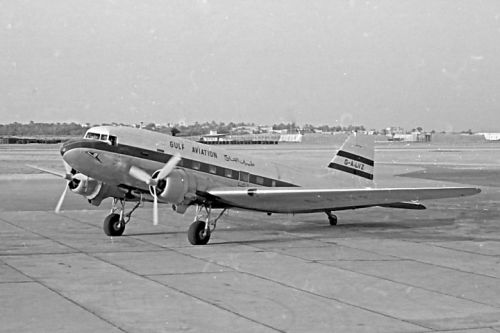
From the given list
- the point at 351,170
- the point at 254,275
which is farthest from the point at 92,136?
the point at 351,170

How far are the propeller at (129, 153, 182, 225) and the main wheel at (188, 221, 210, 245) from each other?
1.09 metres

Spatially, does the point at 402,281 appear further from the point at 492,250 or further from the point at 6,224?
the point at 6,224

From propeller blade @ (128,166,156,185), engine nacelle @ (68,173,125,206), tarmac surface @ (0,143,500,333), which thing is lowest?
tarmac surface @ (0,143,500,333)

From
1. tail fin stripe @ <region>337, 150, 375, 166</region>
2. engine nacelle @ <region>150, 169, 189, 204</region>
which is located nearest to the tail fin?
tail fin stripe @ <region>337, 150, 375, 166</region>

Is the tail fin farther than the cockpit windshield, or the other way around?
the tail fin

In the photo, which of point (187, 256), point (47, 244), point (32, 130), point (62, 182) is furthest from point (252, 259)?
point (32, 130)

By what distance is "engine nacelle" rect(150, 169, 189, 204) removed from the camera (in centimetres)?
2117

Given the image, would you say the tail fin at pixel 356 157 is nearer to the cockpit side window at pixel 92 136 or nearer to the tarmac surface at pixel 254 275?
the tarmac surface at pixel 254 275

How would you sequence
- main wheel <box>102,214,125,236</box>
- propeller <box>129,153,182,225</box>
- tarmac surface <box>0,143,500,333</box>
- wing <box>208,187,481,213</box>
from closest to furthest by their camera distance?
tarmac surface <box>0,143,500,333</box>
propeller <box>129,153,182,225</box>
wing <box>208,187,481,213</box>
main wheel <box>102,214,125,236</box>

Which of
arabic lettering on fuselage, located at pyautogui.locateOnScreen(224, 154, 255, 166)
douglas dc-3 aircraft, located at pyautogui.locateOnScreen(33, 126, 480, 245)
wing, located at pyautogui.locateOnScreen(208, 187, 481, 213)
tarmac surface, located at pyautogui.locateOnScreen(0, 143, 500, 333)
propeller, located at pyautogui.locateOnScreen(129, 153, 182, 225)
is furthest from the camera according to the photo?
arabic lettering on fuselage, located at pyautogui.locateOnScreen(224, 154, 255, 166)

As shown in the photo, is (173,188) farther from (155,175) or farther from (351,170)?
(351,170)

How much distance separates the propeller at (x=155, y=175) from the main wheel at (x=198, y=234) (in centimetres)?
109

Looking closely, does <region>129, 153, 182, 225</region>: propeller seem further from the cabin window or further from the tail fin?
the tail fin

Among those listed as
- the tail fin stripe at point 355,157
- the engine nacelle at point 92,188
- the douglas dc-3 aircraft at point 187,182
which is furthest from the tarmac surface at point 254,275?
the tail fin stripe at point 355,157
